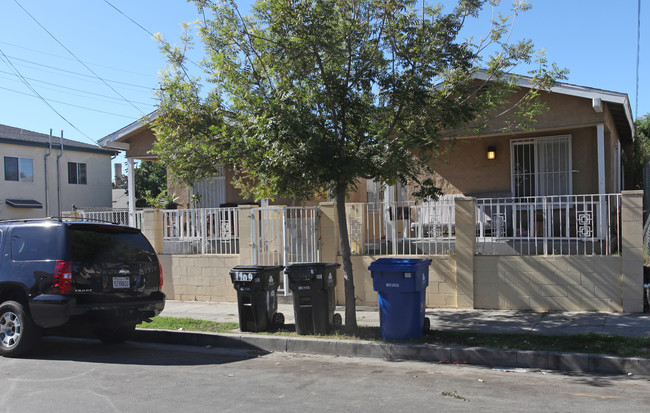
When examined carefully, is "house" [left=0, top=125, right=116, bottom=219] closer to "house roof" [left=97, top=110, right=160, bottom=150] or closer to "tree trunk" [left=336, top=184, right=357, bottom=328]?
"house roof" [left=97, top=110, right=160, bottom=150]

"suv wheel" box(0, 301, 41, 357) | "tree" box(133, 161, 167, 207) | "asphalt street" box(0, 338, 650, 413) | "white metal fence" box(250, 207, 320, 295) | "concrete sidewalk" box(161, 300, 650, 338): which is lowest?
"asphalt street" box(0, 338, 650, 413)

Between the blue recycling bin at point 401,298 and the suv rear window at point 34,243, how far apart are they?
435cm

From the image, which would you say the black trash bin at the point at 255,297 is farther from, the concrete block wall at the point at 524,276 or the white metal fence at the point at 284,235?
the concrete block wall at the point at 524,276

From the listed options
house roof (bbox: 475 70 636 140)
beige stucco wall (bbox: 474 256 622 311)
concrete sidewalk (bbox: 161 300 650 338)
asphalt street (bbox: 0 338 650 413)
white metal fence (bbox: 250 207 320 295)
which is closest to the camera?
asphalt street (bbox: 0 338 650 413)

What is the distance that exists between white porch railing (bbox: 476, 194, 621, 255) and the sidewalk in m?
1.17

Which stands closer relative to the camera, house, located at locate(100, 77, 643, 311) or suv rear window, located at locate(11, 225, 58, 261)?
suv rear window, located at locate(11, 225, 58, 261)

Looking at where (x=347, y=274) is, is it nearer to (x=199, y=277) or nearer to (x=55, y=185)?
(x=199, y=277)

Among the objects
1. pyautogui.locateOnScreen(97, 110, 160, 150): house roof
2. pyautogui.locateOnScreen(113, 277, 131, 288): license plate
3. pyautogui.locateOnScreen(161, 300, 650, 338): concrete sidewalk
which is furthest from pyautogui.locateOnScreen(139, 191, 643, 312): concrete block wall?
pyautogui.locateOnScreen(97, 110, 160, 150): house roof

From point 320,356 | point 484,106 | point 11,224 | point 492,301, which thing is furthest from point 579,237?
point 11,224

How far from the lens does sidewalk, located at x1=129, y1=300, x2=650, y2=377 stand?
6.27 metres

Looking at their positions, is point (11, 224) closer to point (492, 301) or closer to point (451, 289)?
point (451, 289)

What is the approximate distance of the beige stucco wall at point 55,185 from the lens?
22.9m

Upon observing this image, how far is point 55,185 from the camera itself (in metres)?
24.5

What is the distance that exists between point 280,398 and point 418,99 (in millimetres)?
4505
